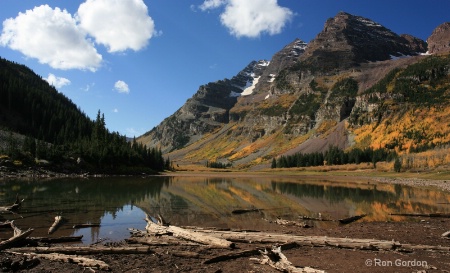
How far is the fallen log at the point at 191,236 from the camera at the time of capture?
17.9 m

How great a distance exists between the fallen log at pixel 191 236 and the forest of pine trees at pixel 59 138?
93.3m

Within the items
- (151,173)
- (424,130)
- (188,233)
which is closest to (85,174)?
(151,173)

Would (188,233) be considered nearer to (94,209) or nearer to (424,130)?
(94,209)

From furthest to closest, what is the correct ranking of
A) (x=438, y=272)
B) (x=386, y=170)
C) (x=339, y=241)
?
(x=386, y=170) → (x=339, y=241) → (x=438, y=272)

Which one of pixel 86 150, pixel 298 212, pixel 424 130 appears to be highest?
pixel 424 130

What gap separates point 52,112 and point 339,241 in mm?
201685

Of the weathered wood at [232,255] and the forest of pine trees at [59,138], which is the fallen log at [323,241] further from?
the forest of pine trees at [59,138]

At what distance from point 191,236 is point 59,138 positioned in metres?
155

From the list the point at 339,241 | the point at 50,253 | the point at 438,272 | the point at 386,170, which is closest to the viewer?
the point at 438,272

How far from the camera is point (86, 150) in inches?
4675

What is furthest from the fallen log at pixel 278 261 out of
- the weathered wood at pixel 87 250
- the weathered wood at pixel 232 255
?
the weathered wood at pixel 87 250

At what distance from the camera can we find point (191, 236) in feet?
63.3

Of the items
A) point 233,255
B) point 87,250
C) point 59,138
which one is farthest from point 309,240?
point 59,138

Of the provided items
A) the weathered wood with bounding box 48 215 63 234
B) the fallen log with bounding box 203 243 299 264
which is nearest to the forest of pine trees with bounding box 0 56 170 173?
the weathered wood with bounding box 48 215 63 234
